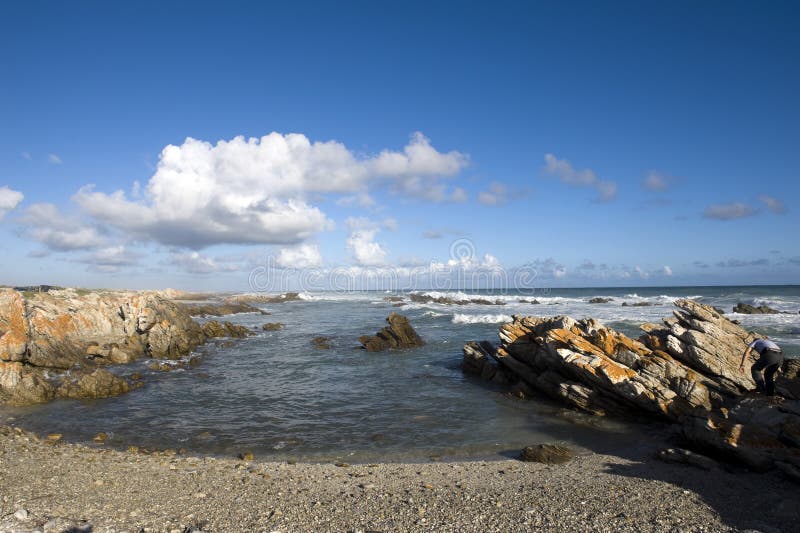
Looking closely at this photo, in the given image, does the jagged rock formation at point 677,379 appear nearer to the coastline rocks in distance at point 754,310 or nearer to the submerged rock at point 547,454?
the submerged rock at point 547,454

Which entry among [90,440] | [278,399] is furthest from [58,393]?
[278,399]

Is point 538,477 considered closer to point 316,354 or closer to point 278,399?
point 278,399

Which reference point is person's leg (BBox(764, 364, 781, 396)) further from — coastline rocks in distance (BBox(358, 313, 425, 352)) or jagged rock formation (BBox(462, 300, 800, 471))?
coastline rocks in distance (BBox(358, 313, 425, 352))

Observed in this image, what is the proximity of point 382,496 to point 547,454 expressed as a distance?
17.9 ft

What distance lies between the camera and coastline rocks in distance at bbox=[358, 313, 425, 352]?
32656 millimetres

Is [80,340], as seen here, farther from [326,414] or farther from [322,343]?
[326,414]

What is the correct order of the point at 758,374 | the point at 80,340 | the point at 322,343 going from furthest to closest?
1. the point at 322,343
2. the point at 80,340
3. the point at 758,374

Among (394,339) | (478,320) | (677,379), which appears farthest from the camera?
(478,320)

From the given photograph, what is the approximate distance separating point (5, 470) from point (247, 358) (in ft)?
66.6

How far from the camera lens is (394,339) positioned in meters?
33.5

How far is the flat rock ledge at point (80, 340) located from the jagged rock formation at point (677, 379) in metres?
20.4

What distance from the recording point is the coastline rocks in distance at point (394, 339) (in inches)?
1286

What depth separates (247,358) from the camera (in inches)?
1194

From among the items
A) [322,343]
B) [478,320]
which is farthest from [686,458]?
[478,320]
